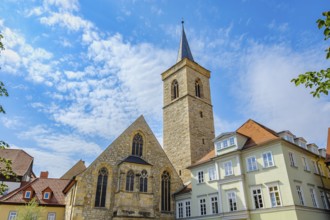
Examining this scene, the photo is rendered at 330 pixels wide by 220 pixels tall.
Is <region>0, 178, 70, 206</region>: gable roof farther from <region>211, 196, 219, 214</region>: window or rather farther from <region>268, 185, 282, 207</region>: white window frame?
<region>268, 185, 282, 207</region>: white window frame

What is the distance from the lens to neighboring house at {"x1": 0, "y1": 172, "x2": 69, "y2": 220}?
72.8 ft

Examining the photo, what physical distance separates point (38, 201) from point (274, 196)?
67.7 ft

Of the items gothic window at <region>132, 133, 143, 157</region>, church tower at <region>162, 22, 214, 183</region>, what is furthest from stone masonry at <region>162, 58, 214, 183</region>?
gothic window at <region>132, 133, 143, 157</region>

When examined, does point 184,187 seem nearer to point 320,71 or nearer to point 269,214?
point 269,214

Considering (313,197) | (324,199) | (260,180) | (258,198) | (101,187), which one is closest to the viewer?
(258,198)

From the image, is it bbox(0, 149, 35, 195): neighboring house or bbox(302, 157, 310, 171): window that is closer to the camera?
bbox(302, 157, 310, 171): window

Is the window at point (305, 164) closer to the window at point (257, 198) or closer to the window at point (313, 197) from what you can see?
the window at point (313, 197)

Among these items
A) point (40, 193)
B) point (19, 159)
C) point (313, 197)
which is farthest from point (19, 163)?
point (313, 197)

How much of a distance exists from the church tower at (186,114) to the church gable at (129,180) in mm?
4540

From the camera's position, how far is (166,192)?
25734 millimetres

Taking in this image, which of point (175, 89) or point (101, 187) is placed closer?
point (101, 187)

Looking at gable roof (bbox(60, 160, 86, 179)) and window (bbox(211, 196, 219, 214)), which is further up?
gable roof (bbox(60, 160, 86, 179))

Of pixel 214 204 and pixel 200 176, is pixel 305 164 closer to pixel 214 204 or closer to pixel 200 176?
pixel 214 204

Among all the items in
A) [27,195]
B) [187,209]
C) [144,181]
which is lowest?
[187,209]
